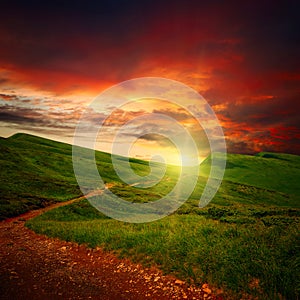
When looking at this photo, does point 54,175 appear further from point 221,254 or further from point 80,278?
point 221,254

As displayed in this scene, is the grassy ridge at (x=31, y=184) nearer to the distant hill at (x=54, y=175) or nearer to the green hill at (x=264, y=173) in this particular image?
the distant hill at (x=54, y=175)

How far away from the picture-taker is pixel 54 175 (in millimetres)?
66062

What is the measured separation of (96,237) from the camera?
13.3 m

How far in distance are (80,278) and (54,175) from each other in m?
61.9

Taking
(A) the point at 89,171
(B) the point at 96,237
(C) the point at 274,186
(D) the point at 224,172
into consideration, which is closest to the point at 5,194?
(B) the point at 96,237

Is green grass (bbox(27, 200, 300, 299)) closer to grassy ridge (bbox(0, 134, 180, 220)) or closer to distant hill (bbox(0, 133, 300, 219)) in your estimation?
grassy ridge (bbox(0, 134, 180, 220))

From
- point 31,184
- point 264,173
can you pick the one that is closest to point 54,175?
point 31,184

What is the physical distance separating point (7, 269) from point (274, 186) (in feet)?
395

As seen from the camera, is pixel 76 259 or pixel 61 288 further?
pixel 76 259

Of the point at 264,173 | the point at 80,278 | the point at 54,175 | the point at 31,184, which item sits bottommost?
the point at 54,175

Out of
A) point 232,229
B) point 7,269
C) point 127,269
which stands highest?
point 232,229

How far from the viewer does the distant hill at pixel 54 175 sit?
36.8m

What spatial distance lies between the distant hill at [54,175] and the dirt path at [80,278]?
56.4ft

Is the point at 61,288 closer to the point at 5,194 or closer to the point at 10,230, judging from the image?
the point at 10,230
